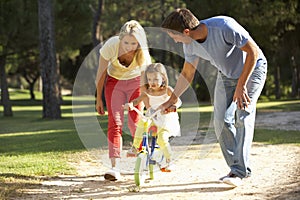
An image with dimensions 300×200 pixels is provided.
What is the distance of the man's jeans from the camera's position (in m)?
5.78

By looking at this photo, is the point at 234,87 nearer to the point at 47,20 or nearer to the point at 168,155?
the point at 168,155

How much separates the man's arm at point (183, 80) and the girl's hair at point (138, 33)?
0.60 m

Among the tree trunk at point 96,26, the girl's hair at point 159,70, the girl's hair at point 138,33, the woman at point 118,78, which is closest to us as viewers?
the girl's hair at point 138,33

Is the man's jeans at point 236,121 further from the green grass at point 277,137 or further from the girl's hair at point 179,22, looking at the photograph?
the green grass at point 277,137

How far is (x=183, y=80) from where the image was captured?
6238 millimetres

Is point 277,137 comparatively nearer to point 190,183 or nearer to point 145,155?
point 190,183

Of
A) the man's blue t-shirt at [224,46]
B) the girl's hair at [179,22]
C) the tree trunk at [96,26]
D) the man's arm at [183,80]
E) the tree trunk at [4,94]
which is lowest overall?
the tree trunk at [4,94]

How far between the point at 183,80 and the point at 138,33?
72cm

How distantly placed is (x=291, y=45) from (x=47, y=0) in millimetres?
14730

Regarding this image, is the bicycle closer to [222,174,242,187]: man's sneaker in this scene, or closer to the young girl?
the young girl

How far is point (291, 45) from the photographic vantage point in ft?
101

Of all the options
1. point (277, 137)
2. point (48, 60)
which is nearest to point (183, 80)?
point (277, 137)

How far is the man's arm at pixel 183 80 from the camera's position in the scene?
615 centimetres

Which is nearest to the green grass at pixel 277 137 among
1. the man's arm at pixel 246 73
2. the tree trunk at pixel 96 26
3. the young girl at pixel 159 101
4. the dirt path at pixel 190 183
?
the dirt path at pixel 190 183
